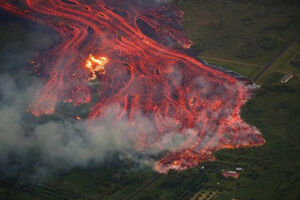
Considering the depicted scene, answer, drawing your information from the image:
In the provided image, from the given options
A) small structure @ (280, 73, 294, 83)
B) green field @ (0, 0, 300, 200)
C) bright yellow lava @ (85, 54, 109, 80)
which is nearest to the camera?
green field @ (0, 0, 300, 200)

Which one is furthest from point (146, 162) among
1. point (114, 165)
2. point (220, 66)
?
point (220, 66)

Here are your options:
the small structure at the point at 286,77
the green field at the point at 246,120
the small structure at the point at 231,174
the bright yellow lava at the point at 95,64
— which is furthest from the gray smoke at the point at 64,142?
the small structure at the point at 286,77

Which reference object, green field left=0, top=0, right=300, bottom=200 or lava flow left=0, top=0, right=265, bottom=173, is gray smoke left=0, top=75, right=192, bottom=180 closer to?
lava flow left=0, top=0, right=265, bottom=173

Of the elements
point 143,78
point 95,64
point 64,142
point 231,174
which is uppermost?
point 95,64

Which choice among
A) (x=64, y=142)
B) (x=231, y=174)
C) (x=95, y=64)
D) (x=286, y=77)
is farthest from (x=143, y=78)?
→ (x=286, y=77)

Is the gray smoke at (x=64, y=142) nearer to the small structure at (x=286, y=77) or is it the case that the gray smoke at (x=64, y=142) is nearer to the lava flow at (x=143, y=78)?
the lava flow at (x=143, y=78)

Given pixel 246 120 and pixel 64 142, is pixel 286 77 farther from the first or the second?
pixel 64 142

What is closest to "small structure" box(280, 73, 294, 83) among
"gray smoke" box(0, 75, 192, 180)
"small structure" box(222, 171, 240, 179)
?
"gray smoke" box(0, 75, 192, 180)
